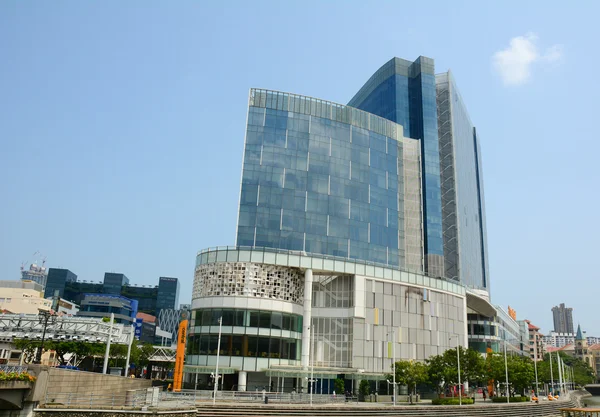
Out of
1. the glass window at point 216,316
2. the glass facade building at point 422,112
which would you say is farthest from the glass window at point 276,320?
the glass facade building at point 422,112

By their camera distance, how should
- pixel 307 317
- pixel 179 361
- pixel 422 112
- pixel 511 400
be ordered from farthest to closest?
pixel 422 112
pixel 307 317
pixel 511 400
pixel 179 361

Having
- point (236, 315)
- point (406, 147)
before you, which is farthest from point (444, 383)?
point (406, 147)

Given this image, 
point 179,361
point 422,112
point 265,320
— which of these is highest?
point 422,112

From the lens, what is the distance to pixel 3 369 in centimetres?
3697

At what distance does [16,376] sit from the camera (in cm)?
3588

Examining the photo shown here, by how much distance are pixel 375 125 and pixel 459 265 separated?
1843 inches

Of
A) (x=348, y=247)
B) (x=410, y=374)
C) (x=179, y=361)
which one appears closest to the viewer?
(x=179, y=361)

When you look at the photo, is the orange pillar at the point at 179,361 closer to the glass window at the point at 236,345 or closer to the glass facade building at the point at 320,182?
the glass window at the point at 236,345

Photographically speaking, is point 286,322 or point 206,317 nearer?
point 206,317

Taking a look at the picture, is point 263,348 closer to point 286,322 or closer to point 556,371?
point 286,322

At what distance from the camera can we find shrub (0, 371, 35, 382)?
34594 millimetres

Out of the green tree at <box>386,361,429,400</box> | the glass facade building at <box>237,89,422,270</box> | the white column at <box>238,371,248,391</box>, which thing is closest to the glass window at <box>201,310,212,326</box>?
the white column at <box>238,371,248,391</box>

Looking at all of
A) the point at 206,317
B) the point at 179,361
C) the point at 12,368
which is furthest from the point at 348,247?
the point at 12,368

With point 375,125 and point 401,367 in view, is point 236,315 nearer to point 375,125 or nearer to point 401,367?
point 401,367
